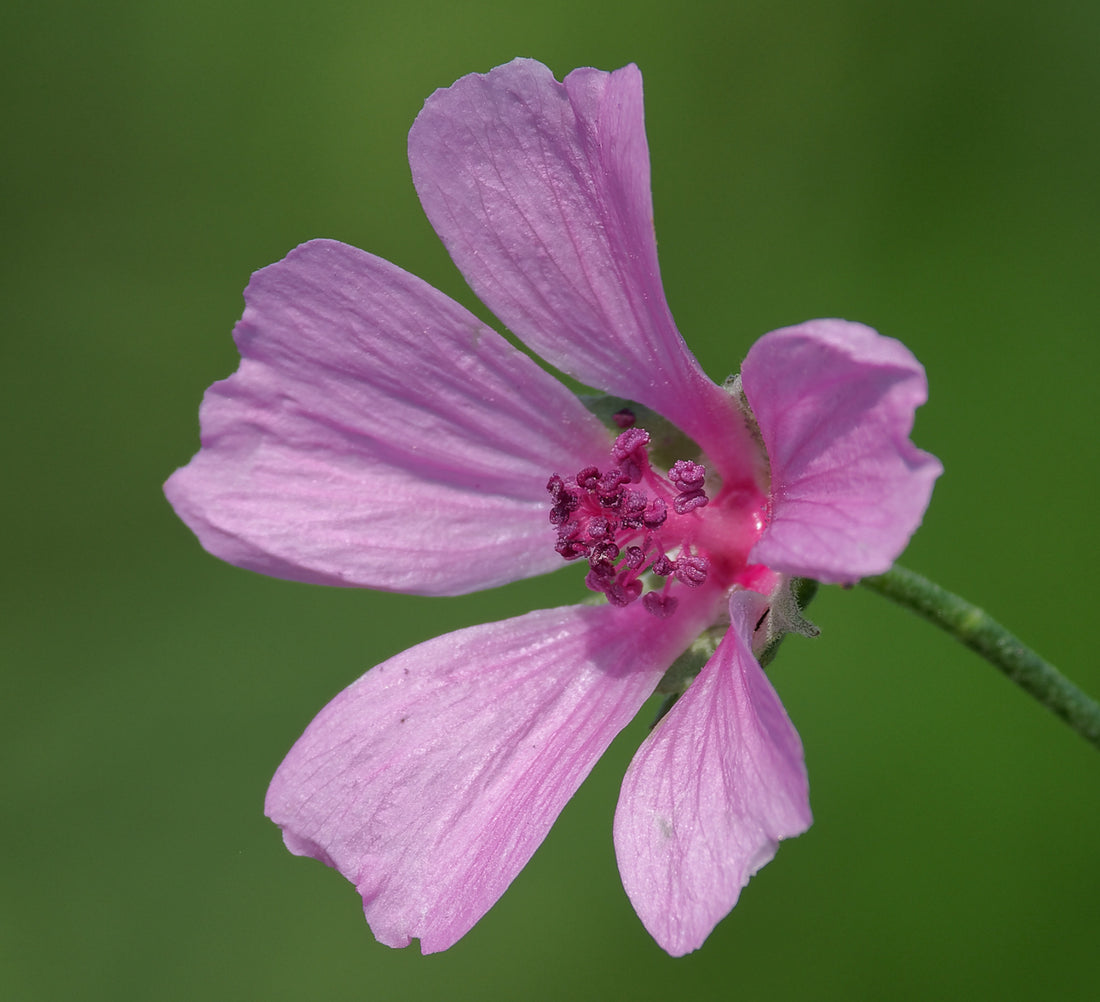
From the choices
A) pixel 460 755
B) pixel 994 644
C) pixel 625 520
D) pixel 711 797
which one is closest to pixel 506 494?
pixel 625 520

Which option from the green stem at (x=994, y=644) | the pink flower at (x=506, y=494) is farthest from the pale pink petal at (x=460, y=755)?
the green stem at (x=994, y=644)

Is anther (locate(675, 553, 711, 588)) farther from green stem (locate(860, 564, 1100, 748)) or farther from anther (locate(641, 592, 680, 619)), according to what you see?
green stem (locate(860, 564, 1100, 748))

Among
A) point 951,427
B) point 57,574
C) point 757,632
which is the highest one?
point 757,632

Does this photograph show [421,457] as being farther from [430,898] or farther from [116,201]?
[116,201]

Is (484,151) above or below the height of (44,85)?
above

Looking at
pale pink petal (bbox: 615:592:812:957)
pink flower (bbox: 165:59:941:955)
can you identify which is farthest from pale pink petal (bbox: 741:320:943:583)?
pale pink petal (bbox: 615:592:812:957)

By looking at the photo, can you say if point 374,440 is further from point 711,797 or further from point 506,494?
point 711,797

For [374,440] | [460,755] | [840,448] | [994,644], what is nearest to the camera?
[840,448]

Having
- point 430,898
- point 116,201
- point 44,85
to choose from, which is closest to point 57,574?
point 116,201
